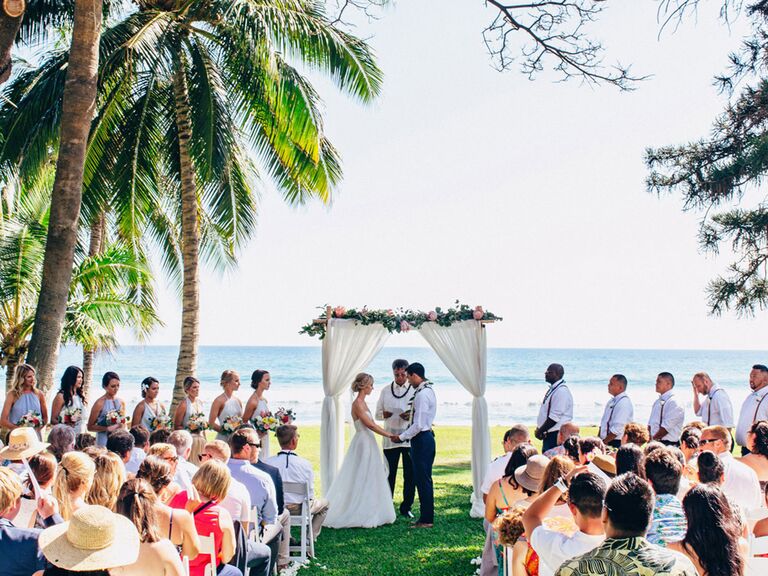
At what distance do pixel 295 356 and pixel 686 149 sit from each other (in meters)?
76.7

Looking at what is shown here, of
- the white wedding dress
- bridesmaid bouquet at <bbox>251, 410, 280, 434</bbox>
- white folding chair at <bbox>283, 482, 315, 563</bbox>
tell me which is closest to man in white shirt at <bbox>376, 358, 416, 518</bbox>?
the white wedding dress

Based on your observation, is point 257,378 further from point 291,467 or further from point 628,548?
point 628,548

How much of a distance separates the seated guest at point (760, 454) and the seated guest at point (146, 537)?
16.1ft

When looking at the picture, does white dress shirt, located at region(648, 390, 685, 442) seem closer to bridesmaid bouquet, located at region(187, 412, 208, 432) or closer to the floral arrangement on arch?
the floral arrangement on arch

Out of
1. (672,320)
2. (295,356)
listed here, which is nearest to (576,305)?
(672,320)

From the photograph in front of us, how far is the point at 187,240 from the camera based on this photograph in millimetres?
12891

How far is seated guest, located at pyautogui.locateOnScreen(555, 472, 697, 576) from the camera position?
306cm

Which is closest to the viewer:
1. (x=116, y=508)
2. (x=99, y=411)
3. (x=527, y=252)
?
(x=116, y=508)

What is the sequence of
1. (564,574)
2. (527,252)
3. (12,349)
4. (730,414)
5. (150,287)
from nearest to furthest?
1. (564,574)
2. (730,414)
3. (12,349)
4. (150,287)
5. (527,252)

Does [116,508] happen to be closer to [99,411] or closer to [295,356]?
[99,411]

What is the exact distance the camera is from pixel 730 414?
33.3ft

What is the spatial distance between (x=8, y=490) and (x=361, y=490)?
20.2 ft

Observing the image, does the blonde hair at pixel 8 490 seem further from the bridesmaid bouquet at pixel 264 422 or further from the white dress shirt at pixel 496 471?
the bridesmaid bouquet at pixel 264 422

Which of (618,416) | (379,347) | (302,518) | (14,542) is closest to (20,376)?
(302,518)
